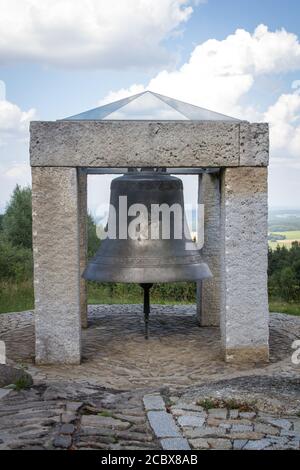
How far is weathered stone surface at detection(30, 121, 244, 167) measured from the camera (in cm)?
671

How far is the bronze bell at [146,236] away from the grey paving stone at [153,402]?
1.81m

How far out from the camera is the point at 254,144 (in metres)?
6.77

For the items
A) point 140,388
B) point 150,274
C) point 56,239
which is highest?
point 56,239

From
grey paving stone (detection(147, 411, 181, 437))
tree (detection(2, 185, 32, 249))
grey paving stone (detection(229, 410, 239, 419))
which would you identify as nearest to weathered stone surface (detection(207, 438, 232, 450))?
grey paving stone (detection(147, 411, 181, 437))

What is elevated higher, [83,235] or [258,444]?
[83,235]

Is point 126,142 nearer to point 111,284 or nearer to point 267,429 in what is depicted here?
point 267,429

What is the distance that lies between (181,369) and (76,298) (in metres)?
1.29

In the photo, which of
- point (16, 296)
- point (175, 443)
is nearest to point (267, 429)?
point (175, 443)

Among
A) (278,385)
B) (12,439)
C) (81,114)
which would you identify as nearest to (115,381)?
(278,385)

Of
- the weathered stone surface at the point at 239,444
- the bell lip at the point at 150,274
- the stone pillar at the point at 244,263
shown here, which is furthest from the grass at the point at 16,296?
the weathered stone surface at the point at 239,444

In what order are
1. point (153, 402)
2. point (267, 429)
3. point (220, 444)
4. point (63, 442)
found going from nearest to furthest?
point (63, 442) → point (220, 444) → point (267, 429) → point (153, 402)

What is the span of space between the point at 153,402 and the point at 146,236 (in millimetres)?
2346
